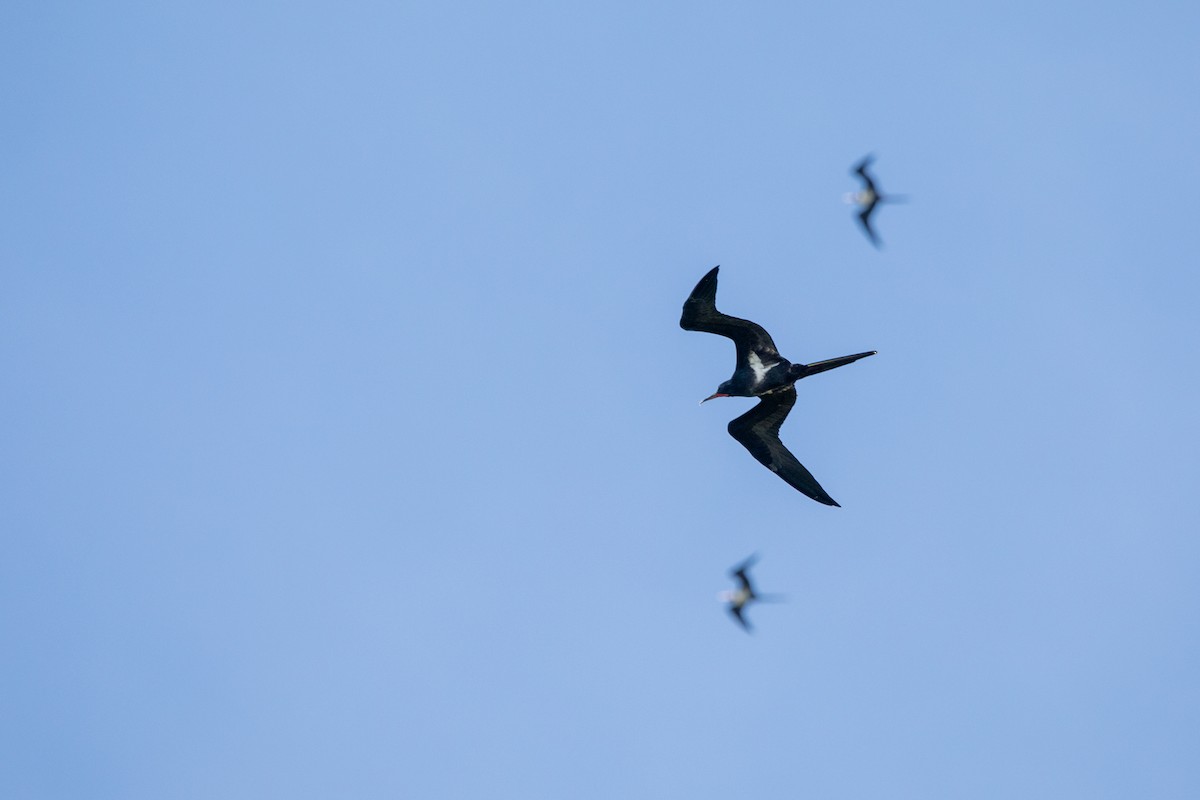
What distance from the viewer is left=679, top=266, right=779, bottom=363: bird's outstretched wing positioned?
33781 mm

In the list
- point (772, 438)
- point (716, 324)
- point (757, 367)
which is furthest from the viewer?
point (772, 438)

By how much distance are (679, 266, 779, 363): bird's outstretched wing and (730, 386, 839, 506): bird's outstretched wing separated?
5.32ft

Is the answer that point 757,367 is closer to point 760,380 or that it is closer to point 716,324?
point 760,380

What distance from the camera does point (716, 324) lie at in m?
34.3

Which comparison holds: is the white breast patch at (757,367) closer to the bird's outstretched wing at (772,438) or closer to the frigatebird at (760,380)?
the frigatebird at (760,380)

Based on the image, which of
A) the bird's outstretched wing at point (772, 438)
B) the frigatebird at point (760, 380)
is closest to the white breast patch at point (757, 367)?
the frigatebird at point (760, 380)

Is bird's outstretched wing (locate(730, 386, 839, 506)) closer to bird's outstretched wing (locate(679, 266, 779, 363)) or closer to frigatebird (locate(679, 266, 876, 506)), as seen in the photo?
frigatebird (locate(679, 266, 876, 506))

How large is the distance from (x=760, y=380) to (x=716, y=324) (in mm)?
1575

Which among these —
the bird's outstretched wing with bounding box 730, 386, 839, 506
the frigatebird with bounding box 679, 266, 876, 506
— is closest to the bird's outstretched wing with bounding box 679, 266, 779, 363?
the frigatebird with bounding box 679, 266, 876, 506

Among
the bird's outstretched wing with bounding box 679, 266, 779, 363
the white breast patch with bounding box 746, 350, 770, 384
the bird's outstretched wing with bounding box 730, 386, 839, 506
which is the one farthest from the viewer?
the bird's outstretched wing with bounding box 730, 386, 839, 506

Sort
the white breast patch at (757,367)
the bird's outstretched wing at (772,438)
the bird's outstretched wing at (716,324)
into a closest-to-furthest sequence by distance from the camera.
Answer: the bird's outstretched wing at (716,324)
the white breast patch at (757,367)
the bird's outstretched wing at (772,438)

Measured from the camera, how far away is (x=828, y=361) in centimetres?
3362

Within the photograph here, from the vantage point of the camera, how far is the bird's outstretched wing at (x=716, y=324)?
111 feet

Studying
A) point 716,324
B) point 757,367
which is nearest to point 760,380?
point 757,367
